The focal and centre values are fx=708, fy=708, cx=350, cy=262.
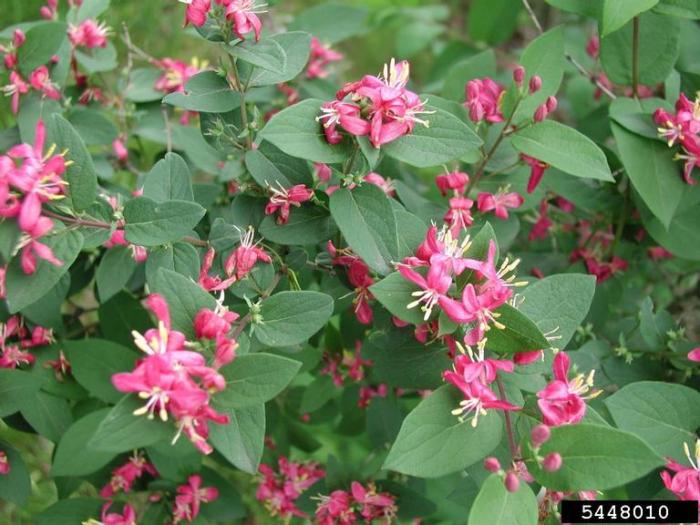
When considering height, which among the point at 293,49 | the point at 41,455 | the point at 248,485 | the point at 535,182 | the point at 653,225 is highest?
the point at 293,49

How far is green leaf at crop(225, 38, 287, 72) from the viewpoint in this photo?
1.01 meters

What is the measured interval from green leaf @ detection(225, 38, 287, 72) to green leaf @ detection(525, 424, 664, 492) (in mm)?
627

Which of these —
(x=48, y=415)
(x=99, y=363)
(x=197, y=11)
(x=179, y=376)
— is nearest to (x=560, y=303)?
(x=179, y=376)

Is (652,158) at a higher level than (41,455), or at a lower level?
higher

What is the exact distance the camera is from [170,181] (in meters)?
1.11

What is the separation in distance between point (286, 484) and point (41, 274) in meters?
0.81

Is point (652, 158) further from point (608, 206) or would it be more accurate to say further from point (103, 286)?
point (103, 286)

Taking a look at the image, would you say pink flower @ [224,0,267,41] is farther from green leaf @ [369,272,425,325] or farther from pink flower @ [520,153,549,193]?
pink flower @ [520,153,549,193]

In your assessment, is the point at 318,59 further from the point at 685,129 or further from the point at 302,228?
the point at 685,129

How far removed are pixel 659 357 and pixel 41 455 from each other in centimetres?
167

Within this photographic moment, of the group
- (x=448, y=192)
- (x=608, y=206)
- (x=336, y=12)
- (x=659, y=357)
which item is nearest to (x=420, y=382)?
(x=448, y=192)

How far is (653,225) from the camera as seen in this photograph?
55.6 inches

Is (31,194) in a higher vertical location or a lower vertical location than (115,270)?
higher

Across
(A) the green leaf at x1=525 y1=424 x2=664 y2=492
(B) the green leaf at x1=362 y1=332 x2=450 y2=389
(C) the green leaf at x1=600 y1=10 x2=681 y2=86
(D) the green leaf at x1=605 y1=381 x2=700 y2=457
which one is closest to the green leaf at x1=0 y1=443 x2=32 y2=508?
(B) the green leaf at x1=362 y1=332 x2=450 y2=389
